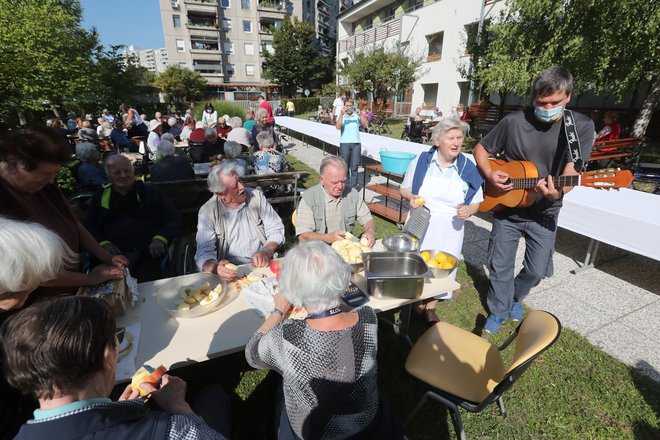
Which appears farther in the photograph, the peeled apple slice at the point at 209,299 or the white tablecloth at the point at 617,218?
the white tablecloth at the point at 617,218

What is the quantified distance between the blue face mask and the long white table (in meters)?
1.66

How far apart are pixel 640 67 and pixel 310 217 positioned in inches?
332

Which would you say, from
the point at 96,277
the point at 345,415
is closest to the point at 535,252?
the point at 345,415

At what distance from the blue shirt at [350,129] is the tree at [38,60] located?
6.89 metres

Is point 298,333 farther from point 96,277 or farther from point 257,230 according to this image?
point 257,230

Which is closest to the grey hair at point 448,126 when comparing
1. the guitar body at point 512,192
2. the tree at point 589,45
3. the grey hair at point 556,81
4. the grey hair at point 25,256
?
the guitar body at point 512,192

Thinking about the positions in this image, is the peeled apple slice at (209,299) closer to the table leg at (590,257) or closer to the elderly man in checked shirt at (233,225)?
the elderly man in checked shirt at (233,225)

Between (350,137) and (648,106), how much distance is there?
7943 millimetres

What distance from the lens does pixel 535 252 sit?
2955 millimetres

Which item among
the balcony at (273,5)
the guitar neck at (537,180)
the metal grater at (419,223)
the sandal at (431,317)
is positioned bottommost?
the sandal at (431,317)

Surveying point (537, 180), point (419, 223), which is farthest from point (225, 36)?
point (537, 180)

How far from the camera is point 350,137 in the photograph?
7777 mm

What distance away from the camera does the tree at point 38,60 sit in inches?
275

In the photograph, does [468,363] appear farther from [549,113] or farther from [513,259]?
[549,113]
